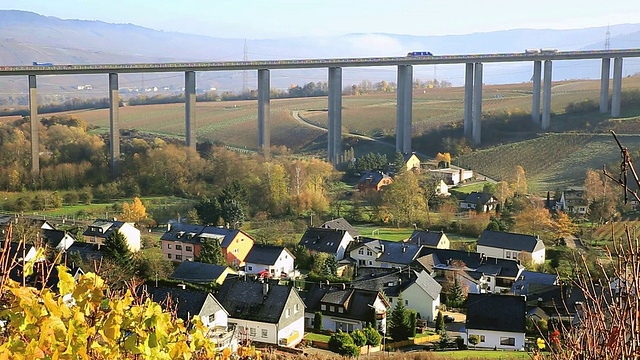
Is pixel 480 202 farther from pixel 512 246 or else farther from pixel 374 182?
pixel 512 246

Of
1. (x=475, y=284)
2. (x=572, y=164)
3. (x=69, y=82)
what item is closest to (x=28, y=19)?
(x=69, y=82)

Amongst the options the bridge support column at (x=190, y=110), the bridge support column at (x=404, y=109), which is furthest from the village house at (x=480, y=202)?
the bridge support column at (x=190, y=110)

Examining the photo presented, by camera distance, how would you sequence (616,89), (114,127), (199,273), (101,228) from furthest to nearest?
(616,89) < (114,127) < (101,228) < (199,273)

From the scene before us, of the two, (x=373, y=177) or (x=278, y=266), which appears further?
(x=373, y=177)

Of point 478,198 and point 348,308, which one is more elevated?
point 478,198

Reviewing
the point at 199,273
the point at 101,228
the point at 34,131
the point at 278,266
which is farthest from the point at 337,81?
the point at 199,273

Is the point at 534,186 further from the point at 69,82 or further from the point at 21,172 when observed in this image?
the point at 69,82

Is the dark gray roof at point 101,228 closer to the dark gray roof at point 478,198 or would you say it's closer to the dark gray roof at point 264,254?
the dark gray roof at point 264,254

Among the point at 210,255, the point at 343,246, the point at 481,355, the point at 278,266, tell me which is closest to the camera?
the point at 481,355
